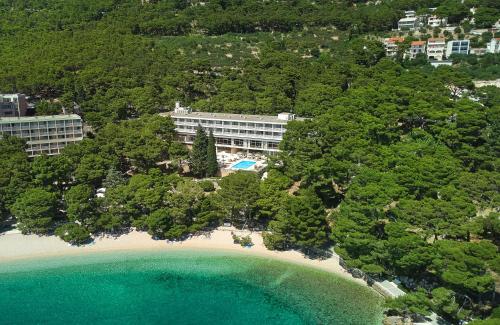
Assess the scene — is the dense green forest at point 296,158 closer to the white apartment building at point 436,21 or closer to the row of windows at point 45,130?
the row of windows at point 45,130

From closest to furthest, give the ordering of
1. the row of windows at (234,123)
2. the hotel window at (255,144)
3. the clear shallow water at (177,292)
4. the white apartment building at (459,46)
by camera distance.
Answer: the clear shallow water at (177,292) < the row of windows at (234,123) < the hotel window at (255,144) < the white apartment building at (459,46)

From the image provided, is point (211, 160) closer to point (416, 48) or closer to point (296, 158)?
point (296, 158)

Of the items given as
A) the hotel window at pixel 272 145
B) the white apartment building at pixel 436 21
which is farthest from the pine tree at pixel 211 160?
the white apartment building at pixel 436 21

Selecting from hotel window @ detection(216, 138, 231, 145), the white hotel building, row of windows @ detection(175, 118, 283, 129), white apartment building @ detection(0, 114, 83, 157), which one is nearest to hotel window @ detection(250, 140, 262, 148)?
the white hotel building

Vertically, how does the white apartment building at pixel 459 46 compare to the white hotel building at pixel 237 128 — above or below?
above

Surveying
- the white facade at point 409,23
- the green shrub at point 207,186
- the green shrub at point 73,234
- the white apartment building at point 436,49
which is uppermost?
the white facade at point 409,23

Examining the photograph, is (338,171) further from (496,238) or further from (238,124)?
(238,124)
